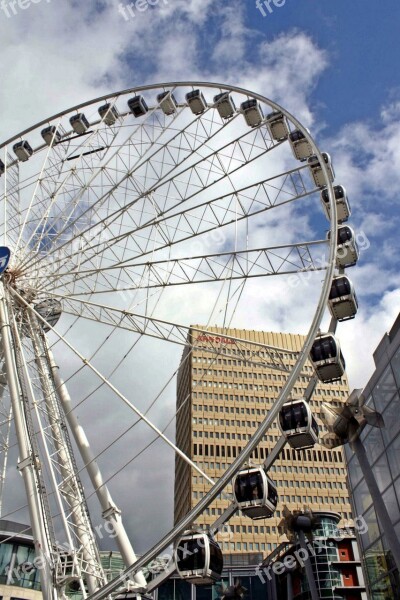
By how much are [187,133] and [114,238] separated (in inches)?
238

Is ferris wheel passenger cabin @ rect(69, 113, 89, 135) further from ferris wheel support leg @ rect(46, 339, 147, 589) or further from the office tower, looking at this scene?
the office tower

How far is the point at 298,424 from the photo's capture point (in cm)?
1609

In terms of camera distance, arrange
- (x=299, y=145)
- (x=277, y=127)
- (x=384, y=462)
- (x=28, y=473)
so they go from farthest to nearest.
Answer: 1. (x=277, y=127)
2. (x=299, y=145)
3. (x=384, y=462)
4. (x=28, y=473)

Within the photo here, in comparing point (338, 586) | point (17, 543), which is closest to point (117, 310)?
point (17, 543)

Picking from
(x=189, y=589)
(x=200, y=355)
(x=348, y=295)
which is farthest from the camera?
(x=200, y=355)

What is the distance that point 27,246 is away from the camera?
2670cm

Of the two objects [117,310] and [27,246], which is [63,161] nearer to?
[27,246]

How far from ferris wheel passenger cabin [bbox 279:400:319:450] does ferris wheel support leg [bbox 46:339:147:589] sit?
5.52 m

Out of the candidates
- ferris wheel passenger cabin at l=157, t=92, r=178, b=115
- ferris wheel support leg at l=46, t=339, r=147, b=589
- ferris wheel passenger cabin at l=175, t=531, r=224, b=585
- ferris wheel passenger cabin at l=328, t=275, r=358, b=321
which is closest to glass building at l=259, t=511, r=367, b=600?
ferris wheel support leg at l=46, t=339, r=147, b=589

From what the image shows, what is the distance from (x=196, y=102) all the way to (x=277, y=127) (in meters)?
4.22

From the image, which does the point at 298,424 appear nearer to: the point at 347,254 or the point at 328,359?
the point at 328,359

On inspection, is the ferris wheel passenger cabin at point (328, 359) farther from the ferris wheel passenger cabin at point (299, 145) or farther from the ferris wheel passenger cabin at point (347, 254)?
the ferris wheel passenger cabin at point (299, 145)

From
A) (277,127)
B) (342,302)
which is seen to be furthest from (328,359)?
(277,127)

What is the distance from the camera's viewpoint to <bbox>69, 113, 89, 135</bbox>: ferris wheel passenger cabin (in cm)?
3044
